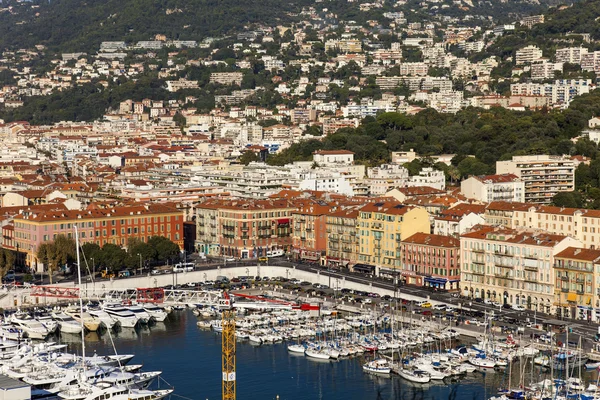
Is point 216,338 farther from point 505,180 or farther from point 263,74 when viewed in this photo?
point 263,74

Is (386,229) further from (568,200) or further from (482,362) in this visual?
(482,362)

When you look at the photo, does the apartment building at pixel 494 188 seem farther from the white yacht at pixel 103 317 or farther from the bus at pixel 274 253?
the white yacht at pixel 103 317

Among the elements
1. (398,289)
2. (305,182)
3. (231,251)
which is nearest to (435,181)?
(305,182)

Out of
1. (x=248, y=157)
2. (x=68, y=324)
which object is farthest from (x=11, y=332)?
(x=248, y=157)

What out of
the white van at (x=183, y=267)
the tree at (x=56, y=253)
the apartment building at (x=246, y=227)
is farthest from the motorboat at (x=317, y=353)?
the apartment building at (x=246, y=227)

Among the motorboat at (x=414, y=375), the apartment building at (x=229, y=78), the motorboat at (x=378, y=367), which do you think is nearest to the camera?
the motorboat at (x=414, y=375)
